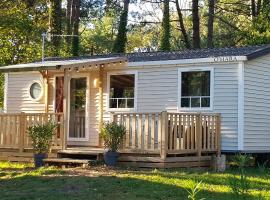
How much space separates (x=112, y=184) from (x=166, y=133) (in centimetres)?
269

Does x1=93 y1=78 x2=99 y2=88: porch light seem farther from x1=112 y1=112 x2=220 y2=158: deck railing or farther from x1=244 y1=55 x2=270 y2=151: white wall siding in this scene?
x1=244 y1=55 x2=270 y2=151: white wall siding

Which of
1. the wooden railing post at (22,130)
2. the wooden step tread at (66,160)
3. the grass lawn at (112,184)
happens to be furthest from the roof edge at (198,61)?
the wooden step tread at (66,160)

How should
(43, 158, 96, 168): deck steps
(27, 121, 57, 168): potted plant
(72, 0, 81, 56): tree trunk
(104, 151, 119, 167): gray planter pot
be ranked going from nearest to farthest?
1. (104, 151, 119, 167): gray planter pot
2. (43, 158, 96, 168): deck steps
3. (27, 121, 57, 168): potted plant
4. (72, 0, 81, 56): tree trunk

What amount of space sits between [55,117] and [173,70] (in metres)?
3.52

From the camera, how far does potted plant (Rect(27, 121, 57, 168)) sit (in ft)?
43.2

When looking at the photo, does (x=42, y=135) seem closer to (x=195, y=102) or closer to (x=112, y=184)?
(x=112, y=184)

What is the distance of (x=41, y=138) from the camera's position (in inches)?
521

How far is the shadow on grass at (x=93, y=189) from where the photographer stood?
8836 mm

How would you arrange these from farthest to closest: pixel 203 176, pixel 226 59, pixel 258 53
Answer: pixel 258 53
pixel 226 59
pixel 203 176

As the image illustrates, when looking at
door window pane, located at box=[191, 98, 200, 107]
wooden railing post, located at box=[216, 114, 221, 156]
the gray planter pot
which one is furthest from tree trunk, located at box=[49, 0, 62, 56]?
the gray planter pot

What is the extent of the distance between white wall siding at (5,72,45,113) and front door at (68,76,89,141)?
1.30 metres

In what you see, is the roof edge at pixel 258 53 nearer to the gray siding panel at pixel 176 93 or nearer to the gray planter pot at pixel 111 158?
the gray siding panel at pixel 176 93

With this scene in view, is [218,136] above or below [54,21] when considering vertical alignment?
below

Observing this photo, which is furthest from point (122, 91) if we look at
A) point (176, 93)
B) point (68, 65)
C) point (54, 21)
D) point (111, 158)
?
point (54, 21)
